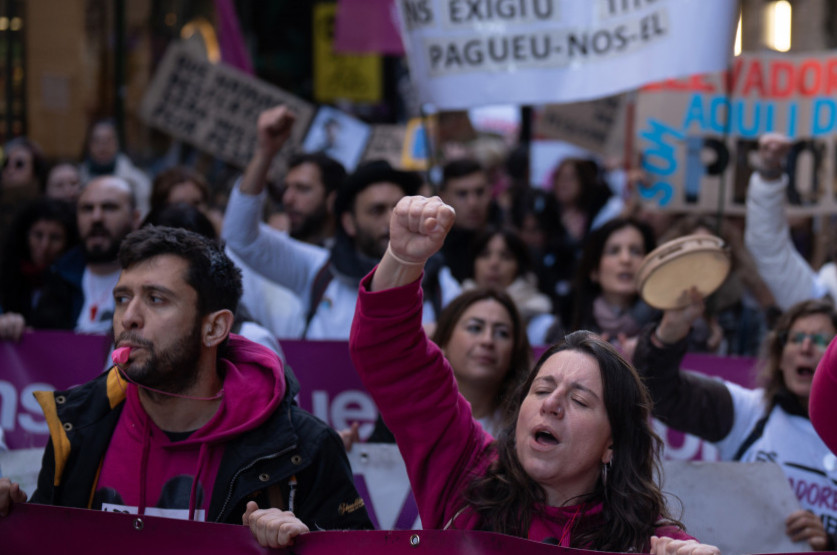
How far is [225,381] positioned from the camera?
3061mm

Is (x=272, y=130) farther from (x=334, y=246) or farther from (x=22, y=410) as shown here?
(x=22, y=410)

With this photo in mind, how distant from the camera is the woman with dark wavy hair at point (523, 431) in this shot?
103 inches

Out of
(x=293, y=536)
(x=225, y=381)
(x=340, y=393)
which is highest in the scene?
(x=225, y=381)

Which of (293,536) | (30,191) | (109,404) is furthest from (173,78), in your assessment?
(293,536)

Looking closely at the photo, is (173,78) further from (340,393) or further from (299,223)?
(340,393)

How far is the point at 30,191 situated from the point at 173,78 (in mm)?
2117

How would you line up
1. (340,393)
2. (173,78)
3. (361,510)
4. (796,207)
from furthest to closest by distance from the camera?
(173,78), (796,207), (340,393), (361,510)

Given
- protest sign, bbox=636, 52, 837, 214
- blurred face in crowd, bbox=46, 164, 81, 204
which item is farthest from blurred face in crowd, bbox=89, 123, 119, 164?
protest sign, bbox=636, 52, 837, 214

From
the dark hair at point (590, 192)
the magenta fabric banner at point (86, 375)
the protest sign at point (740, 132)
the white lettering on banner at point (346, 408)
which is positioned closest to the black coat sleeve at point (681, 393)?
the magenta fabric banner at point (86, 375)

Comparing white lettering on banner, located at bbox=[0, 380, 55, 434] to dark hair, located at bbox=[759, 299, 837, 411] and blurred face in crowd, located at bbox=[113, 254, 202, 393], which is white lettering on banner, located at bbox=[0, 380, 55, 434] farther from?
dark hair, located at bbox=[759, 299, 837, 411]

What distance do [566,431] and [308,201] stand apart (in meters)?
3.70

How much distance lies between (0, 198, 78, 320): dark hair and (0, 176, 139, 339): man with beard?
30 cm

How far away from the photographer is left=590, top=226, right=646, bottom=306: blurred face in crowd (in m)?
5.28

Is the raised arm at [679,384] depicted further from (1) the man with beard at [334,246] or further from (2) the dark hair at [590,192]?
(2) the dark hair at [590,192]
